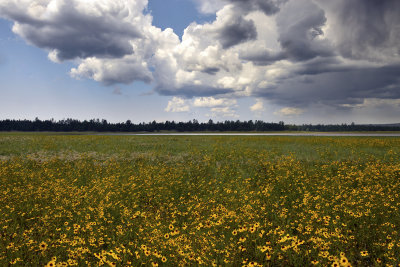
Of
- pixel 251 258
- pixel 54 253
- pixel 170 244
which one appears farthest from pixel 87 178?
pixel 251 258

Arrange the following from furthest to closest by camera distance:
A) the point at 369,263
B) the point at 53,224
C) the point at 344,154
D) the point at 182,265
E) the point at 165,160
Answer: the point at 344,154 < the point at 165,160 < the point at 53,224 < the point at 369,263 < the point at 182,265

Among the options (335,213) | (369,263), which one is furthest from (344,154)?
(369,263)

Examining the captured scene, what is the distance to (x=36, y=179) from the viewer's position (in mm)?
10648

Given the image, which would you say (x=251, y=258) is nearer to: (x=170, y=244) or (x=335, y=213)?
(x=170, y=244)

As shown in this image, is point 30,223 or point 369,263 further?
point 30,223

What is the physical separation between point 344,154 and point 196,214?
16061mm

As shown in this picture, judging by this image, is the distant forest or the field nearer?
the field

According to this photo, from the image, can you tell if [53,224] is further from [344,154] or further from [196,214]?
[344,154]

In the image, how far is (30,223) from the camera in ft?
22.3

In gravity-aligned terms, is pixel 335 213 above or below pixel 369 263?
above

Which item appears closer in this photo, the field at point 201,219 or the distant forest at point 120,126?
the field at point 201,219

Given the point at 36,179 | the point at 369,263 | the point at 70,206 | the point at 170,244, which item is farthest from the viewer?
the point at 36,179

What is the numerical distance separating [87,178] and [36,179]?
6.94 ft

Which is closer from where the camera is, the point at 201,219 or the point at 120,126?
the point at 201,219
